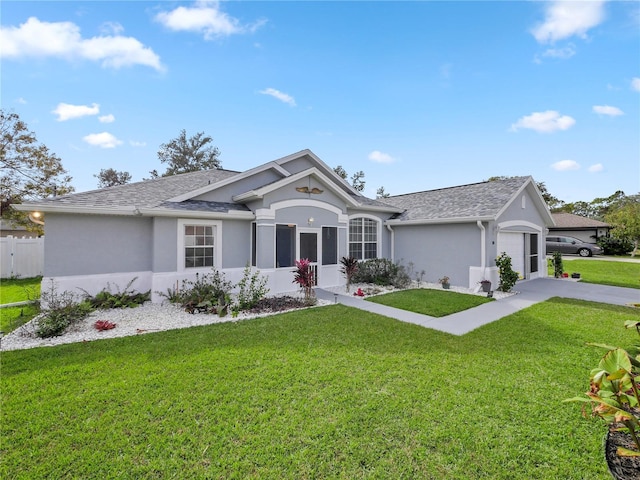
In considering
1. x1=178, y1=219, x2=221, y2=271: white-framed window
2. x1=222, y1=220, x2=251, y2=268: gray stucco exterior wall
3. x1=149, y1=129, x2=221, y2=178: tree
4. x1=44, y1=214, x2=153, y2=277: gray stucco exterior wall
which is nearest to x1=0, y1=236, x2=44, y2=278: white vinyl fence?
x1=44, y1=214, x2=153, y2=277: gray stucco exterior wall

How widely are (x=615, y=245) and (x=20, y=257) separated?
48.4 metres

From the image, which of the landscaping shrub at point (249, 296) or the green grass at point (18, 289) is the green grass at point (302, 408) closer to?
the landscaping shrub at point (249, 296)

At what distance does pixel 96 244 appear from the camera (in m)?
9.25

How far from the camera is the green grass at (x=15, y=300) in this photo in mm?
7457

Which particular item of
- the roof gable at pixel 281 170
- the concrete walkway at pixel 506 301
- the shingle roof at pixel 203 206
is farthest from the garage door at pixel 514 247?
the shingle roof at pixel 203 206

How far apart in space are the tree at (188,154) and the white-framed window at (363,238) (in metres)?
31.5

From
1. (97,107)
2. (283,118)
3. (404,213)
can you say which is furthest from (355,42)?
(97,107)

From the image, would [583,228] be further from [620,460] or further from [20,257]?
[20,257]

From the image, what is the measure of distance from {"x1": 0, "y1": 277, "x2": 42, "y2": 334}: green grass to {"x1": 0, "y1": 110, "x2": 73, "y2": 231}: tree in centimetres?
785

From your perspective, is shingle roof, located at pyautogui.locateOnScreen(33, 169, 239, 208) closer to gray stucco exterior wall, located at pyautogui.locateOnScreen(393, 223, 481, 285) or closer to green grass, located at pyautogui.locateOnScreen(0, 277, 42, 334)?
green grass, located at pyautogui.locateOnScreen(0, 277, 42, 334)

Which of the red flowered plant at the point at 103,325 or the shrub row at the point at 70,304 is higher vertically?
the shrub row at the point at 70,304

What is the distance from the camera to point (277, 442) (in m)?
3.15

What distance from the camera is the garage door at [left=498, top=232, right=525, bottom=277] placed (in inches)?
521

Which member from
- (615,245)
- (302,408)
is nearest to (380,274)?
(302,408)
